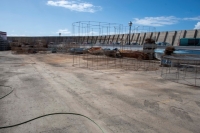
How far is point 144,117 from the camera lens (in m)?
5.49

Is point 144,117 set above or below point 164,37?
below

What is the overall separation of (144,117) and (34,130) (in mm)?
3341

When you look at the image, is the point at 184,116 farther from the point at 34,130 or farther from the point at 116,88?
the point at 34,130

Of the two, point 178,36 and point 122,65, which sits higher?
point 178,36

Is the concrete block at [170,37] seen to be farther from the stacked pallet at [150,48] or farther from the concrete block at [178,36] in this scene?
the stacked pallet at [150,48]

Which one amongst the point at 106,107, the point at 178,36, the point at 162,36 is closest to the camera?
the point at 106,107

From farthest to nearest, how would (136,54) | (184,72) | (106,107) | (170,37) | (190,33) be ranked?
(170,37) < (190,33) < (136,54) < (184,72) < (106,107)

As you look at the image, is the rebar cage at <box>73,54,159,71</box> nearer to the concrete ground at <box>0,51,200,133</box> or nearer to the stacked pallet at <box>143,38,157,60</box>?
the stacked pallet at <box>143,38,157,60</box>

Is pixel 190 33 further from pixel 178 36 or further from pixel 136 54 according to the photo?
pixel 136 54

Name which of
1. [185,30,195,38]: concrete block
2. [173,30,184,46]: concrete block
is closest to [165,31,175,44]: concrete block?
[173,30,184,46]: concrete block

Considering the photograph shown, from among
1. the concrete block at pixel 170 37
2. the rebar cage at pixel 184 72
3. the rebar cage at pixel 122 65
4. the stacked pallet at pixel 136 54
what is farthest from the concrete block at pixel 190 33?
the rebar cage at pixel 184 72

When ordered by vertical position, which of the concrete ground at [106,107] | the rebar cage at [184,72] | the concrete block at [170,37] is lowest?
the concrete ground at [106,107]

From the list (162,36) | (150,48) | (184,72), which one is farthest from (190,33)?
(184,72)

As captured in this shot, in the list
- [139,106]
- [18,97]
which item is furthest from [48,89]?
[139,106]
